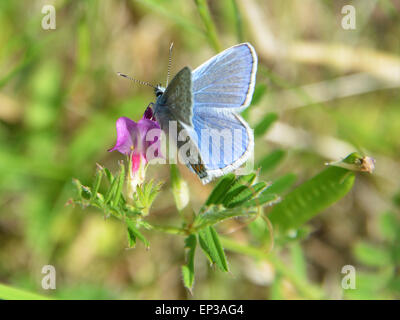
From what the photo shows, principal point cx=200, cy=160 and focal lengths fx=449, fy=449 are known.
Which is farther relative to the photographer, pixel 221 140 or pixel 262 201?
pixel 221 140

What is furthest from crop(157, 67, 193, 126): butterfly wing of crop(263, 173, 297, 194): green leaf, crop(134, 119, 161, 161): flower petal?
crop(263, 173, 297, 194): green leaf

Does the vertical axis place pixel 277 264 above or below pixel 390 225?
below

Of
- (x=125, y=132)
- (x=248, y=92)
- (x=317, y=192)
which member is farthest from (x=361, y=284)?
(x=125, y=132)

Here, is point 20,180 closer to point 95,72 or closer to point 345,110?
point 95,72

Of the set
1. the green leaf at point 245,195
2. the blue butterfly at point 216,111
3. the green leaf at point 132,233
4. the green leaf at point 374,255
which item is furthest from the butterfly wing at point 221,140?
the green leaf at point 374,255

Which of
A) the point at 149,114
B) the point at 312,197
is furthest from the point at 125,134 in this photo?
the point at 312,197

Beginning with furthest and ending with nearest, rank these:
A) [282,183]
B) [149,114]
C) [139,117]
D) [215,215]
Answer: [139,117] < [282,183] < [149,114] < [215,215]

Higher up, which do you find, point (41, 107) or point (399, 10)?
point (399, 10)

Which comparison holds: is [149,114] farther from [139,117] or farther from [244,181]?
[139,117]

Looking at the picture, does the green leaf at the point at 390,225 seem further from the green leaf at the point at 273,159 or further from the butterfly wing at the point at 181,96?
the butterfly wing at the point at 181,96
